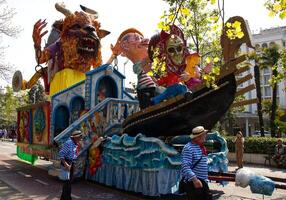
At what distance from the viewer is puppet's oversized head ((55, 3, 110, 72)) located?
13820 millimetres

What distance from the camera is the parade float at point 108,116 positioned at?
8.13 m

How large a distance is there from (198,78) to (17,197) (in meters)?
5.40

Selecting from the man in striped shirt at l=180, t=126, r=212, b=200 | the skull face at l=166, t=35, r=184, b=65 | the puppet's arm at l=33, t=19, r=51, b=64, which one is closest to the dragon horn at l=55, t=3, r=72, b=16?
the puppet's arm at l=33, t=19, r=51, b=64

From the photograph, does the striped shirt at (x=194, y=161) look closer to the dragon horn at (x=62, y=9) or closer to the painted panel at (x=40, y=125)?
the painted panel at (x=40, y=125)

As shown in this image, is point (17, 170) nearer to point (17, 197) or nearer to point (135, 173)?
point (17, 197)

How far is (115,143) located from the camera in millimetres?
9922

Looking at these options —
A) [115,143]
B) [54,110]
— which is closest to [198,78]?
[115,143]

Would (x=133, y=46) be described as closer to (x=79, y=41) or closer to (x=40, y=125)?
(x=79, y=41)

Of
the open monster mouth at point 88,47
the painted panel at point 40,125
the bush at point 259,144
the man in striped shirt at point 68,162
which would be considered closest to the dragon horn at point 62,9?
the open monster mouth at point 88,47

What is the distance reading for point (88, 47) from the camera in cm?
1409

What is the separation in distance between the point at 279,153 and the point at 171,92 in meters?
9.90

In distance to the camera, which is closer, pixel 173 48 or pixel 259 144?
pixel 173 48

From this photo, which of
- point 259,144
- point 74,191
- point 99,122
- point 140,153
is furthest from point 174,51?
point 259,144

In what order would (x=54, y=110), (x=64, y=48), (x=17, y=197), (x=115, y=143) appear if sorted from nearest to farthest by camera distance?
(x=17, y=197)
(x=115, y=143)
(x=54, y=110)
(x=64, y=48)
